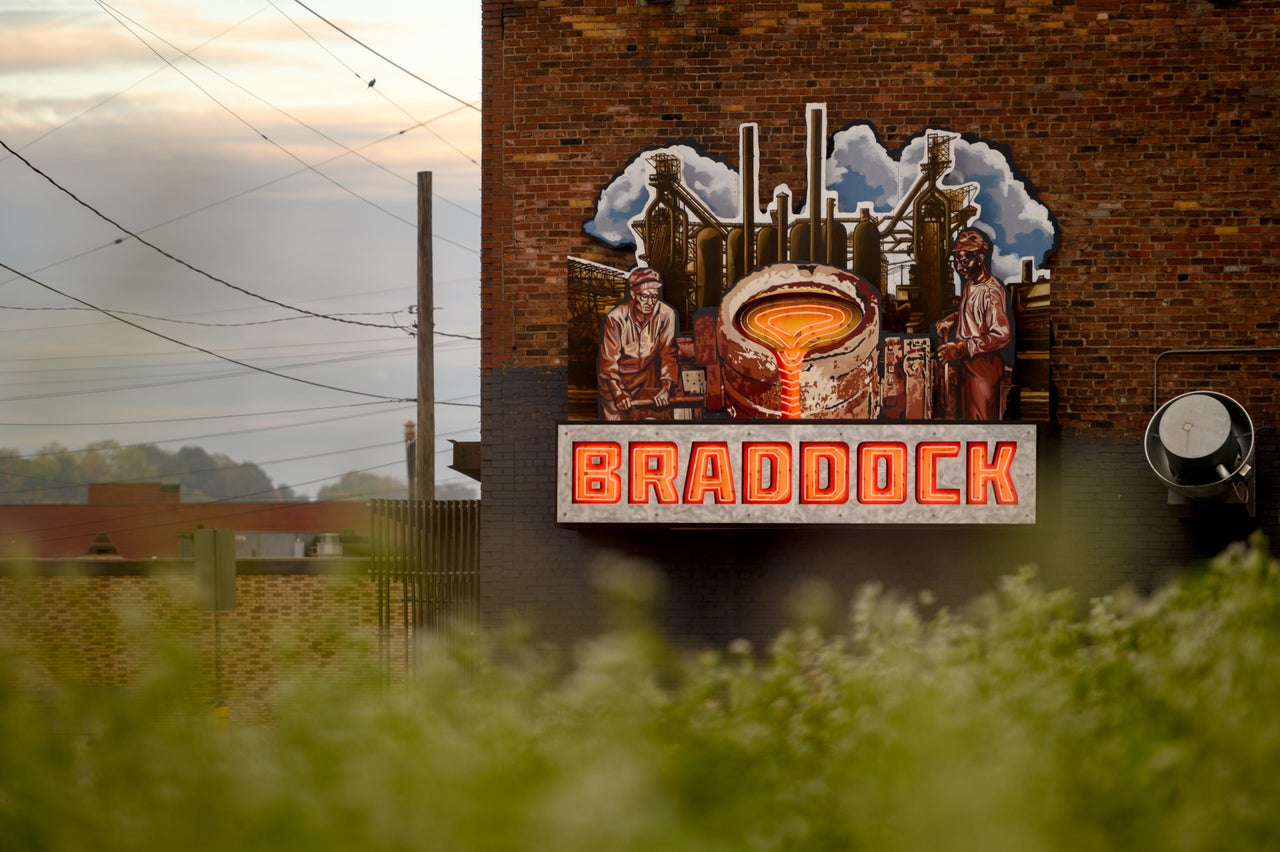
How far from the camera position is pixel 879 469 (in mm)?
11133

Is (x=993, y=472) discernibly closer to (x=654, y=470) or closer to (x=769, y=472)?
(x=769, y=472)

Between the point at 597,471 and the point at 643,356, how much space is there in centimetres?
112

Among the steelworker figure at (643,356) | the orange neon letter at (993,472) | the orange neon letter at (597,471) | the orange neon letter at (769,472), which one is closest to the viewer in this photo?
the orange neon letter at (993,472)

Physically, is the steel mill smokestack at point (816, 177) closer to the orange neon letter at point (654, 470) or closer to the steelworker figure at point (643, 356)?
the steelworker figure at point (643, 356)

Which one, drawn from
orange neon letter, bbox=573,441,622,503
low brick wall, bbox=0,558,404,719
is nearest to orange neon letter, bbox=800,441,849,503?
orange neon letter, bbox=573,441,622,503

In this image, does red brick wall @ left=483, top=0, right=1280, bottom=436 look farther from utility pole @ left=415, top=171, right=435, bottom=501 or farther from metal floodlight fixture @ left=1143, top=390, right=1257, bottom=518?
utility pole @ left=415, top=171, right=435, bottom=501

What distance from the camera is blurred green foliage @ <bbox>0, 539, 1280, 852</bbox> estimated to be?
12.8 ft

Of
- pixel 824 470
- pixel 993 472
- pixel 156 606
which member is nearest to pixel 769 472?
pixel 824 470

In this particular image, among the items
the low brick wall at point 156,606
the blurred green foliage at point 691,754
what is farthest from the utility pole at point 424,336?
the blurred green foliage at point 691,754

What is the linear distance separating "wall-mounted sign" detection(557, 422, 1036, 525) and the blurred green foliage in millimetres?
5623

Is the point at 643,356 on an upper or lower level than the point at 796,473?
upper

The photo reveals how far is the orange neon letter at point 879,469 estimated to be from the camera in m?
11.1

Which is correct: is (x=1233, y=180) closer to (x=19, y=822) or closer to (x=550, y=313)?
(x=550, y=313)

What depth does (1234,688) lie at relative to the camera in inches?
180
